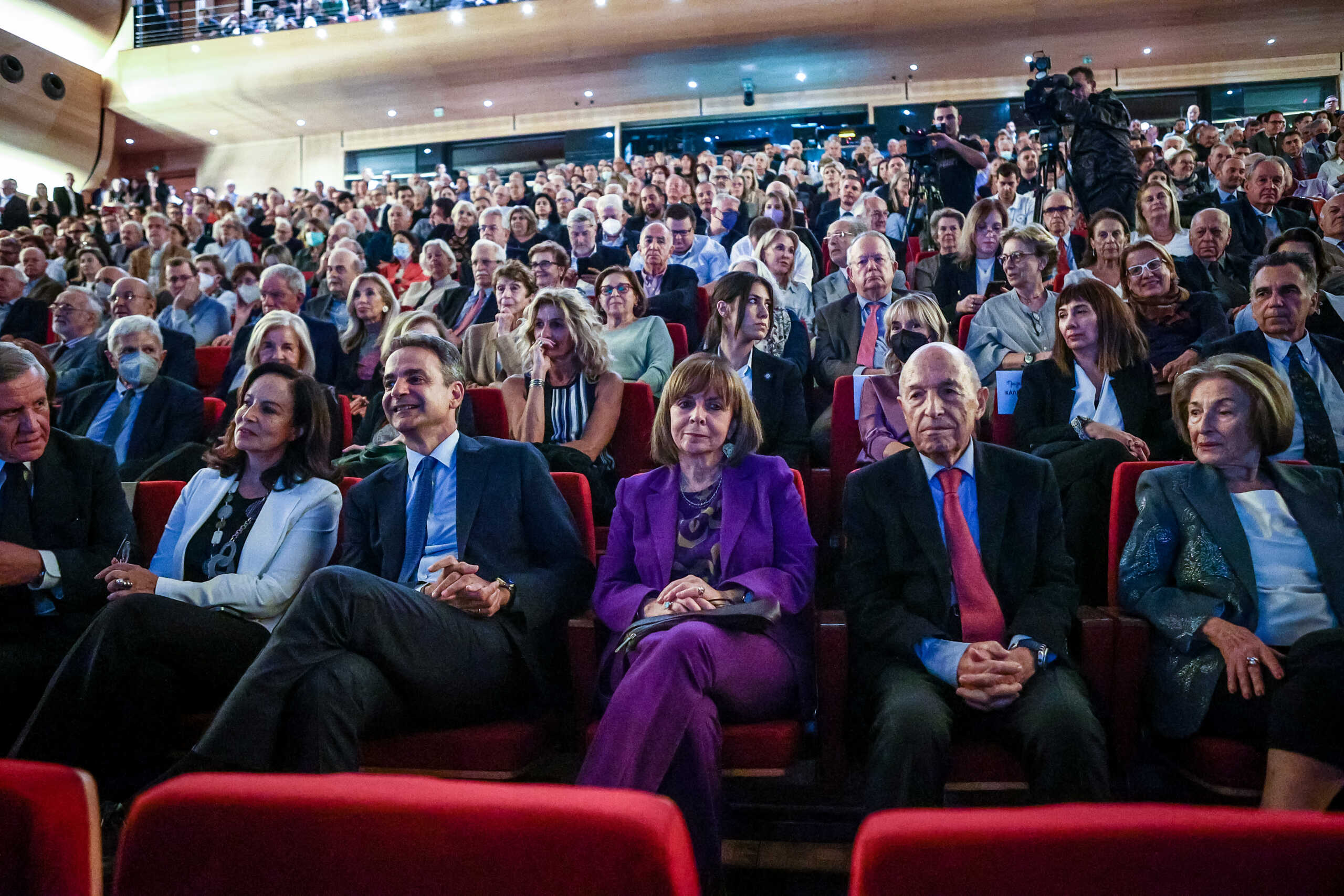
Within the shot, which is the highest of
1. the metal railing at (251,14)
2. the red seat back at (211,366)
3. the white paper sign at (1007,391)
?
the metal railing at (251,14)

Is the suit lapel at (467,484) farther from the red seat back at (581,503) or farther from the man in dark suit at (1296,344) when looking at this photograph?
the man in dark suit at (1296,344)

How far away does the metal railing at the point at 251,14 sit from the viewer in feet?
28.2

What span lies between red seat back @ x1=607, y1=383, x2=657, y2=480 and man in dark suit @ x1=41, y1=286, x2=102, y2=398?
2.17m

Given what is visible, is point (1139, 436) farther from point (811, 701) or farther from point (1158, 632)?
point (811, 701)

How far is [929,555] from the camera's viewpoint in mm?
1319

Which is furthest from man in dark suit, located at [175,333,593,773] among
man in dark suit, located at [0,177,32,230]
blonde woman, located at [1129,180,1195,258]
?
man in dark suit, located at [0,177,32,230]

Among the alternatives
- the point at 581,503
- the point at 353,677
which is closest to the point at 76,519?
the point at 353,677

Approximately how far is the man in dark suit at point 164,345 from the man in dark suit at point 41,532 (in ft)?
4.73

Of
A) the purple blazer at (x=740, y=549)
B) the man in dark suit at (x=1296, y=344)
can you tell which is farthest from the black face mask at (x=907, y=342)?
the purple blazer at (x=740, y=549)

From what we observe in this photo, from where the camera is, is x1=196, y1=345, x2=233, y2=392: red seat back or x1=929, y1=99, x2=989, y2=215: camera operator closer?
x1=196, y1=345, x2=233, y2=392: red seat back

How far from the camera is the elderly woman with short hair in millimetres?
1078

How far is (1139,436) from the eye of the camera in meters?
1.92

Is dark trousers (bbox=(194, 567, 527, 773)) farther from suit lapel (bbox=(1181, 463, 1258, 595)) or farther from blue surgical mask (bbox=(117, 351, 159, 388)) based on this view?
blue surgical mask (bbox=(117, 351, 159, 388))

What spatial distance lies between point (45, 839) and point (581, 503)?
4.01 feet
